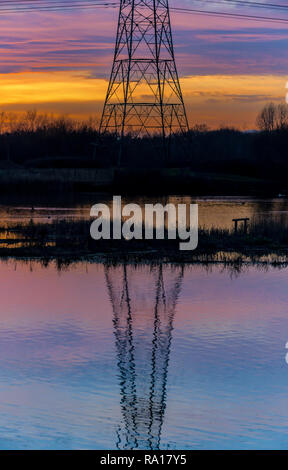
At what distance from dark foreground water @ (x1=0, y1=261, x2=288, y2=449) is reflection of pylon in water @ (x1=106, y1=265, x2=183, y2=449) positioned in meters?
0.03

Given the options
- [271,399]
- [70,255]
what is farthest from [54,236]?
[271,399]

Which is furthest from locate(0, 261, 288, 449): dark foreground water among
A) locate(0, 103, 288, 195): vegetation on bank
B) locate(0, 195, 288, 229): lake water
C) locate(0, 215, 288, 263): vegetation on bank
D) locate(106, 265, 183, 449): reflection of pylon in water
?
locate(0, 103, 288, 195): vegetation on bank

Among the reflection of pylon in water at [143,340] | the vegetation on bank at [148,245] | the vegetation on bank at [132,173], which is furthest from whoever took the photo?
the vegetation on bank at [132,173]

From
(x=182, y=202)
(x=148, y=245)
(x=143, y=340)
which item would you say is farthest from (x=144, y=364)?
(x=182, y=202)

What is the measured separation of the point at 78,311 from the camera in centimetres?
2006

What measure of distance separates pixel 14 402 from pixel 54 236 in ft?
72.7

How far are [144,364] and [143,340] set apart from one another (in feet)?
6.24

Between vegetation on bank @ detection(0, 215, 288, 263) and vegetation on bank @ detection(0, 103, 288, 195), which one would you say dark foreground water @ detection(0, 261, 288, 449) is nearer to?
vegetation on bank @ detection(0, 215, 288, 263)

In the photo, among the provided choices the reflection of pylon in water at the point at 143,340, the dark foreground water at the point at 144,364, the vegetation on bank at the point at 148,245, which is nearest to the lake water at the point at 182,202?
the vegetation on bank at the point at 148,245

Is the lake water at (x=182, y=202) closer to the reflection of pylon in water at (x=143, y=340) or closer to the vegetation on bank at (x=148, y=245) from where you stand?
the vegetation on bank at (x=148, y=245)

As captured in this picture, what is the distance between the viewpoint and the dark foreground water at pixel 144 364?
1166cm

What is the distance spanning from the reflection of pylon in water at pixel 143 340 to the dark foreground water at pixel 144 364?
29 millimetres

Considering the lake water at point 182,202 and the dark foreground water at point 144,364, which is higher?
the lake water at point 182,202

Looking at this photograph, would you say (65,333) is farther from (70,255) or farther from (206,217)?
(206,217)
